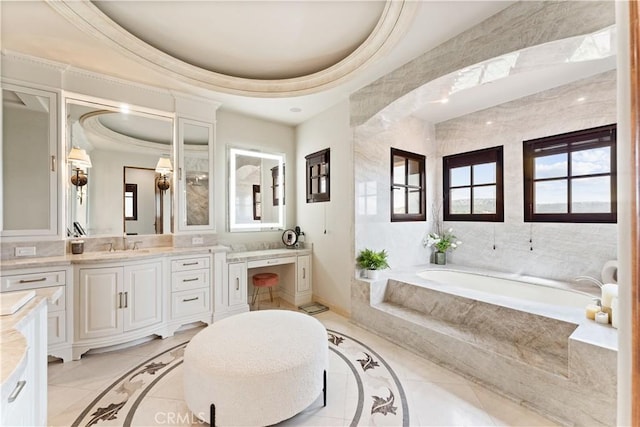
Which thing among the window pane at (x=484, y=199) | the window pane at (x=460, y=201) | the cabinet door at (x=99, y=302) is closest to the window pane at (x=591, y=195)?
the window pane at (x=484, y=199)

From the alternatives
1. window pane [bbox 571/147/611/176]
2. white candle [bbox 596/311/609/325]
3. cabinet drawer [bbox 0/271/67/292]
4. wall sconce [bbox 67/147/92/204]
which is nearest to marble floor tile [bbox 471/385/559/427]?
white candle [bbox 596/311/609/325]

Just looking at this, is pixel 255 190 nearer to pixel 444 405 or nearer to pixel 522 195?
pixel 444 405

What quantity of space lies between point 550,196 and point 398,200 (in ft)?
5.80

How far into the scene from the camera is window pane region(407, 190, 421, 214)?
3.88m

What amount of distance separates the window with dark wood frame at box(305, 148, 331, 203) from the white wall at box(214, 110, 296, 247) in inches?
16.7

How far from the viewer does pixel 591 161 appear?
110 inches

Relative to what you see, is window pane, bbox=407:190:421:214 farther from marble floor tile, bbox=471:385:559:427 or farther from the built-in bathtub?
marble floor tile, bbox=471:385:559:427

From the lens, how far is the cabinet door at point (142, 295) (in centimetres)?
249

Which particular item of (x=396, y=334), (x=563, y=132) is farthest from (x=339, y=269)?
(x=563, y=132)

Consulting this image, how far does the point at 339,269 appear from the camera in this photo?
3.38m

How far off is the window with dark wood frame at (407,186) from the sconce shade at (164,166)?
2.90 meters

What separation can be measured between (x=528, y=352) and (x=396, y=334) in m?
1.08

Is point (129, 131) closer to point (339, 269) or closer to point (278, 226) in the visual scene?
point (278, 226)

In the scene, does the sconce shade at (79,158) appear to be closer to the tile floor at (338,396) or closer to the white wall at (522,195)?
the tile floor at (338,396)
